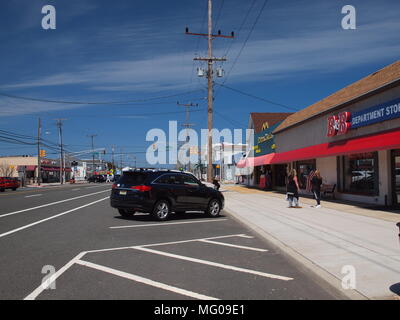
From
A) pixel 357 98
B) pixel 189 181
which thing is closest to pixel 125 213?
pixel 189 181

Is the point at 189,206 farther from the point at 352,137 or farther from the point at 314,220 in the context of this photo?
the point at 352,137

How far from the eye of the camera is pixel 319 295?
18.5 ft

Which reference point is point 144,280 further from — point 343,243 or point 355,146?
point 355,146

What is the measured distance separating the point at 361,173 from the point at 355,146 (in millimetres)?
2580

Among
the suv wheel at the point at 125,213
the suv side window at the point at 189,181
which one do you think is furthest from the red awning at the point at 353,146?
the suv wheel at the point at 125,213

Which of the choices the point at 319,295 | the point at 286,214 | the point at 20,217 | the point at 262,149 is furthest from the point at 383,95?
the point at 262,149

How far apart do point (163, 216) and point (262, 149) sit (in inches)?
1031

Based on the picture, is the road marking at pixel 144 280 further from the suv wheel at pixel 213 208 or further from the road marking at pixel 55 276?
the suv wheel at pixel 213 208

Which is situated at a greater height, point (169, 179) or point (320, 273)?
point (169, 179)

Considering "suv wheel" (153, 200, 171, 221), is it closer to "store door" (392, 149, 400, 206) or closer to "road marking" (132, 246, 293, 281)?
"road marking" (132, 246, 293, 281)

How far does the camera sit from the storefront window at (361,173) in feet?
59.9

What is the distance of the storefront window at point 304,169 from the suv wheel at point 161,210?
589 inches

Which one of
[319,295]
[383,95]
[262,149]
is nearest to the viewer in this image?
[319,295]

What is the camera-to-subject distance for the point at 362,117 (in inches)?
725
